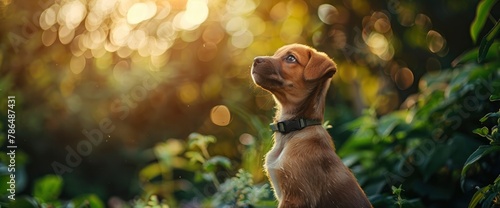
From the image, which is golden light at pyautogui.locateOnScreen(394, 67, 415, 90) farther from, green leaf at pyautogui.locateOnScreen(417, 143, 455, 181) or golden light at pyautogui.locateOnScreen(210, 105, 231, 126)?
green leaf at pyautogui.locateOnScreen(417, 143, 455, 181)

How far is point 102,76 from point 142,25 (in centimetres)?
86

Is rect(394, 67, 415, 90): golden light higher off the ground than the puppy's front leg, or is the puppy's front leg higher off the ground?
rect(394, 67, 415, 90): golden light

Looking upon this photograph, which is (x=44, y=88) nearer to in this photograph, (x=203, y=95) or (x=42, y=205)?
(x=203, y=95)

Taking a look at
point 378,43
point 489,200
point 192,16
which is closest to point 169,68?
point 192,16

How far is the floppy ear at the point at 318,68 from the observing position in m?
3.19

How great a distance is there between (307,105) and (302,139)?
212 mm

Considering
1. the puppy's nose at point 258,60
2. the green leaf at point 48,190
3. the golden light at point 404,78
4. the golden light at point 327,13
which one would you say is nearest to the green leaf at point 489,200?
the puppy's nose at point 258,60

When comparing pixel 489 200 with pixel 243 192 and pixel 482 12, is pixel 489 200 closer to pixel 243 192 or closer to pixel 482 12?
pixel 482 12

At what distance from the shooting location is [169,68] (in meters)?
7.57

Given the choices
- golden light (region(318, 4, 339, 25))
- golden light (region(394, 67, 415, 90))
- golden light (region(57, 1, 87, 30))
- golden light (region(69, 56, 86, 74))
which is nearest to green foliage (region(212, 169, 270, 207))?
golden light (region(57, 1, 87, 30))

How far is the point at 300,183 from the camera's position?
9.58 ft

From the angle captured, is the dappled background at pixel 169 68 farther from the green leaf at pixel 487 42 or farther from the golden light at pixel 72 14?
the green leaf at pixel 487 42

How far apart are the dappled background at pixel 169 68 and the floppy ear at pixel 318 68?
9.78ft

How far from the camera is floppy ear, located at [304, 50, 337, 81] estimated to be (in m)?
3.19
